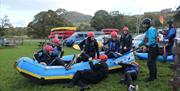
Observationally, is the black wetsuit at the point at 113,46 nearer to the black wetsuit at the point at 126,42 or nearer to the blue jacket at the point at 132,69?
the black wetsuit at the point at 126,42

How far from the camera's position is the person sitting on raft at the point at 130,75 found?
10.2 m

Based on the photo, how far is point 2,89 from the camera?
11.7 meters

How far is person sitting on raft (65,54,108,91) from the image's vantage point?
36.6ft

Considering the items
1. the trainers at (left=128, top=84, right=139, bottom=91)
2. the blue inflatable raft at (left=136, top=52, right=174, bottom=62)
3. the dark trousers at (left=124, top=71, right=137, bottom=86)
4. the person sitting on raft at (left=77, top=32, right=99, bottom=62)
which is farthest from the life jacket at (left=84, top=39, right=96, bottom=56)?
the blue inflatable raft at (left=136, top=52, right=174, bottom=62)

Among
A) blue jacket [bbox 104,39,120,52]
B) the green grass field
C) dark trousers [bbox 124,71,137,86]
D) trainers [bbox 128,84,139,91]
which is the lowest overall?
the green grass field

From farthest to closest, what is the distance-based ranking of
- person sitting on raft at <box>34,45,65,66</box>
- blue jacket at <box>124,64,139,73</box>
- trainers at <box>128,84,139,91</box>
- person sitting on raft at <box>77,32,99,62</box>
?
person sitting on raft at <box>77,32,99,62</box>, person sitting on raft at <box>34,45,65,66</box>, blue jacket at <box>124,64,139,73</box>, trainers at <box>128,84,139,91</box>

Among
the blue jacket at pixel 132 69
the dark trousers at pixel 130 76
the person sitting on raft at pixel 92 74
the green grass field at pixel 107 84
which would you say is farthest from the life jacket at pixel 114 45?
the dark trousers at pixel 130 76

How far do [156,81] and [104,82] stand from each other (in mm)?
1711

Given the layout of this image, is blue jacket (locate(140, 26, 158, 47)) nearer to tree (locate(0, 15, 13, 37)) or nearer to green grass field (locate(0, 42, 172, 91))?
green grass field (locate(0, 42, 172, 91))

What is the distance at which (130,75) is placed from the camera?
10930mm

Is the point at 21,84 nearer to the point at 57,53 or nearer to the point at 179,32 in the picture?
the point at 57,53

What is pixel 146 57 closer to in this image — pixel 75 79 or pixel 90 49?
pixel 90 49

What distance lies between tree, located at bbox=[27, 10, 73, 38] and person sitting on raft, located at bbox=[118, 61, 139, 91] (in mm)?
49104

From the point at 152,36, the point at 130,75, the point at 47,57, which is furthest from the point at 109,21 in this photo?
the point at 152,36
